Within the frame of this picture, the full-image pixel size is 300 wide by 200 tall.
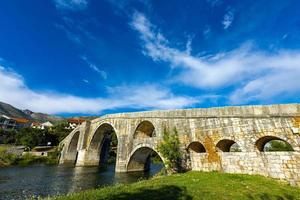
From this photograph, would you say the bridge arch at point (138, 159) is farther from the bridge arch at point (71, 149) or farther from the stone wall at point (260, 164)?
the bridge arch at point (71, 149)

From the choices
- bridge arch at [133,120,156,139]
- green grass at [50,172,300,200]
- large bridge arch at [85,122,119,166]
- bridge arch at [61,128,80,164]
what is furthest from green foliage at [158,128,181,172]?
bridge arch at [61,128,80,164]

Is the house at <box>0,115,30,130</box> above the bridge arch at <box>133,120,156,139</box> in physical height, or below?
above

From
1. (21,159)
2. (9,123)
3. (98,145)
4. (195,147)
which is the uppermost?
(9,123)

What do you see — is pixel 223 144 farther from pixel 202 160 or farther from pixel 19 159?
pixel 19 159

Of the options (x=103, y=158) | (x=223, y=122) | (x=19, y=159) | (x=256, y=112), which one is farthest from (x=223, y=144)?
(x=19, y=159)

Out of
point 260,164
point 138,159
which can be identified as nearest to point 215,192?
point 260,164

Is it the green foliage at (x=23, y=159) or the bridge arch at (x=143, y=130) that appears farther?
the green foliage at (x=23, y=159)

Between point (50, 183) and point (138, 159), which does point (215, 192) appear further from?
point (138, 159)

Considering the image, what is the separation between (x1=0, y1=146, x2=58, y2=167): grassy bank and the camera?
40.3 meters

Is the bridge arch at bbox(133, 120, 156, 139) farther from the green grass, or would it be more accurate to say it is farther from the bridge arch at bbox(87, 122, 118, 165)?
the green grass

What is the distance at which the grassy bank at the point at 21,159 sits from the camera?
132 feet

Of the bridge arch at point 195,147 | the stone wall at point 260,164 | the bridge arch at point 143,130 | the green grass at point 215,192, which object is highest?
the bridge arch at point 143,130

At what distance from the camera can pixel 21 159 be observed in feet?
140

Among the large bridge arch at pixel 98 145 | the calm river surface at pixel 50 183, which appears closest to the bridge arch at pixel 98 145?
the large bridge arch at pixel 98 145
